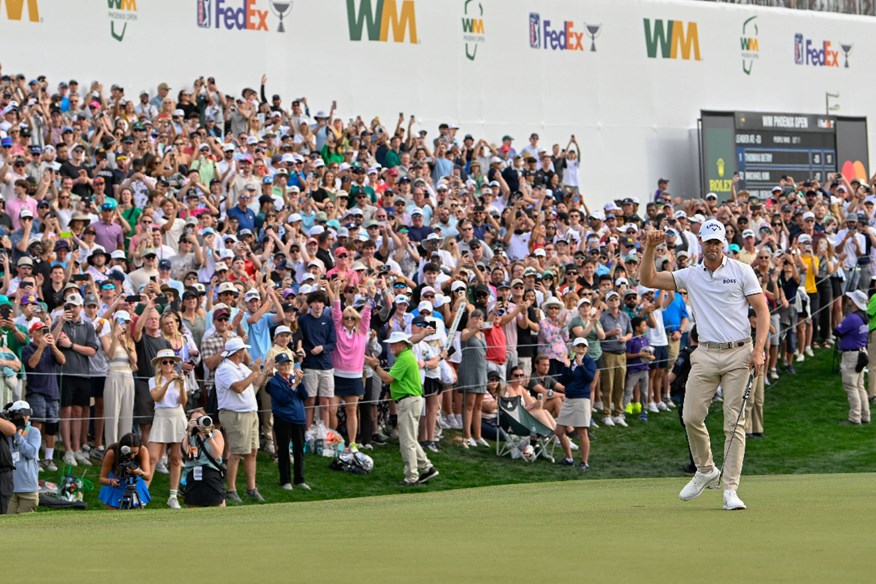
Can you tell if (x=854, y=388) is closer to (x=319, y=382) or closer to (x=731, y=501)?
(x=319, y=382)

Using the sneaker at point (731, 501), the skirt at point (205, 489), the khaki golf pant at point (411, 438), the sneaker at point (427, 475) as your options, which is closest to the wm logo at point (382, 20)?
the khaki golf pant at point (411, 438)

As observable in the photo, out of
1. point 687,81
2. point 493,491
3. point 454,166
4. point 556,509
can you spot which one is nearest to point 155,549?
point 556,509

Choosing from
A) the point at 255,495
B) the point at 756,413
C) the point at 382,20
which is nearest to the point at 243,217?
the point at 255,495

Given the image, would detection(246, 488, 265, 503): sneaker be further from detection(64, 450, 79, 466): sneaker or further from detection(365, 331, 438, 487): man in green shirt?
detection(365, 331, 438, 487): man in green shirt

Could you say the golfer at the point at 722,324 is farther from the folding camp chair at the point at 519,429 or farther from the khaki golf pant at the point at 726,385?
the folding camp chair at the point at 519,429

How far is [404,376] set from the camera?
64.3ft

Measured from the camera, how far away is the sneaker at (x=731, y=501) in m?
10.9

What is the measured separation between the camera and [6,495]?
15391 mm

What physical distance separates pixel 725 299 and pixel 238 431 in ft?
26.8

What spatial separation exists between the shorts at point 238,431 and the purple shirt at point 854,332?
11.6 metres

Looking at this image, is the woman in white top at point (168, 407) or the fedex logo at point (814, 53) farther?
the fedex logo at point (814, 53)

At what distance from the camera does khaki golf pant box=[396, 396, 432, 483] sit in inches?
761

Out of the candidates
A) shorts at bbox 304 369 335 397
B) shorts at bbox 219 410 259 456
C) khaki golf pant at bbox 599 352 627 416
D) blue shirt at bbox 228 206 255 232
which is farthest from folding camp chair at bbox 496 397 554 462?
shorts at bbox 219 410 259 456

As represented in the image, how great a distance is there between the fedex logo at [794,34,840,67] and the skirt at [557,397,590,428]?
78.7 feet
